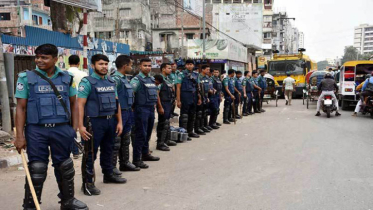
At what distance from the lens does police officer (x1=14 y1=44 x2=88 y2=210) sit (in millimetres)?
3750

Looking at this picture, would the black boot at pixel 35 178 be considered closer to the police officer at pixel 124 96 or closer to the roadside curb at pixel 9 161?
the police officer at pixel 124 96

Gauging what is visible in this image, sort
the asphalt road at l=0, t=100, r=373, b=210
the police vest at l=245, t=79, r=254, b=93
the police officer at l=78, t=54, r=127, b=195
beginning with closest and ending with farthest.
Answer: the asphalt road at l=0, t=100, r=373, b=210, the police officer at l=78, t=54, r=127, b=195, the police vest at l=245, t=79, r=254, b=93

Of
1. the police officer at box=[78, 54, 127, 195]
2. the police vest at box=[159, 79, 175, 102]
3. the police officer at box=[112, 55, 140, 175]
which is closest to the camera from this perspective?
the police officer at box=[78, 54, 127, 195]

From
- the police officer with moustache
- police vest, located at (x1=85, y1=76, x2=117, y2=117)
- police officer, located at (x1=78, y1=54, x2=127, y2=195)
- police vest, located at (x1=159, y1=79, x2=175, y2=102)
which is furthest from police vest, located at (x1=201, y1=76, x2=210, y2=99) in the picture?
police vest, located at (x1=85, y1=76, x2=117, y2=117)

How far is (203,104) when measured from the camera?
10023 millimetres

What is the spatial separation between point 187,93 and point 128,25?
121 ft

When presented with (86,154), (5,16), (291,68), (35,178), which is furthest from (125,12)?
(35,178)

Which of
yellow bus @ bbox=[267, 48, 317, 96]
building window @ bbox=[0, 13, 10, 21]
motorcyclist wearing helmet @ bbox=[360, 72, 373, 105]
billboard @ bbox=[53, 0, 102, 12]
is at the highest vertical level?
building window @ bbox=[0, 13, 10, 21]

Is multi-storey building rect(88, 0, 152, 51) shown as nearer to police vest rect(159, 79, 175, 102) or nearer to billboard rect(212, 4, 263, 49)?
billboard rect(212, 4, 263, 49)

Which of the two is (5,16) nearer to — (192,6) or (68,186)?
(192,6)

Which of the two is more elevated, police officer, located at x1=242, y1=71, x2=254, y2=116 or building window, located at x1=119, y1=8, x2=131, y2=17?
building window, located at x1=119, y1=8, x2=131, y2=17

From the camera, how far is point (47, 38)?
11.3 m

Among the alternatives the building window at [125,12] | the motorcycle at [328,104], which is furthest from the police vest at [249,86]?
the building window at [125,12]

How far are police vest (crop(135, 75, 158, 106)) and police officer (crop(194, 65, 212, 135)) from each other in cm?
341
